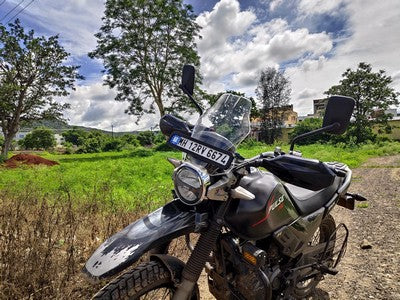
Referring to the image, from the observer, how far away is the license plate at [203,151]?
4.92 feet

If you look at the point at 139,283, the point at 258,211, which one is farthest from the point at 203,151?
the point at 139,283

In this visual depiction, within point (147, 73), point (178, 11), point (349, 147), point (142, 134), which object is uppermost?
point (178, 11)

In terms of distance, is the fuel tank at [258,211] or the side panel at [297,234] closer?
the fuel tank at [258,211]

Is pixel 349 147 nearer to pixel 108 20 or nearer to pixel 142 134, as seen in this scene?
pixel 108 20

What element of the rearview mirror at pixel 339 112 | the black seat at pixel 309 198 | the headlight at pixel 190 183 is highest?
the rearview mirror at pixel 339 112

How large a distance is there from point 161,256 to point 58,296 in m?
1.24

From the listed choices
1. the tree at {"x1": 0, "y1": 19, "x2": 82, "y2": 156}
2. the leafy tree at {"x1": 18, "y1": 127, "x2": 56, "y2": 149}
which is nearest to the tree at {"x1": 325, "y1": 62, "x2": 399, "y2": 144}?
the tree at {"x1": 0, "y1": 19, "x2": 82, "y2": 156}

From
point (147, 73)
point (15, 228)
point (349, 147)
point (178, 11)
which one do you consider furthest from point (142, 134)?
point (15, 228)

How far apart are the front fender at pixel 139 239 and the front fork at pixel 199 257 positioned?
0.11m

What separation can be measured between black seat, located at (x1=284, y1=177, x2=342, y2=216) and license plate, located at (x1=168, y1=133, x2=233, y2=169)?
0.71 m

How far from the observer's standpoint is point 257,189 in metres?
1.78

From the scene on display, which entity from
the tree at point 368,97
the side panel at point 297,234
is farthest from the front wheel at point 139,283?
the tree at point 368,97

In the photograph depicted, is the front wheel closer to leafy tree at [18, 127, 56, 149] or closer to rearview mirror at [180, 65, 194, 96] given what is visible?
rearview mirror at [180, 65, 194, 96]

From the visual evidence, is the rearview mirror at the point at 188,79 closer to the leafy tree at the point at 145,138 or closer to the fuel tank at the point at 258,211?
the fuel tank at the point at 258,211
